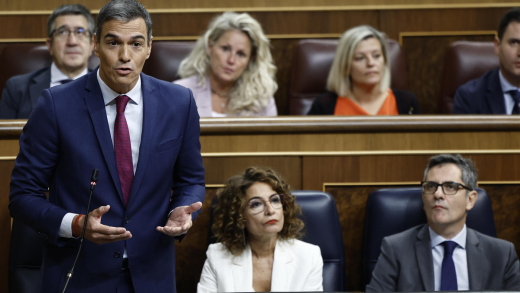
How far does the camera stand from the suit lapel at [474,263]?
94cm

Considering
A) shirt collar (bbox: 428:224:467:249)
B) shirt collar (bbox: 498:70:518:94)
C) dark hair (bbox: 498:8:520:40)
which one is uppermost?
dark hair (bbox: 498:8:520:40)

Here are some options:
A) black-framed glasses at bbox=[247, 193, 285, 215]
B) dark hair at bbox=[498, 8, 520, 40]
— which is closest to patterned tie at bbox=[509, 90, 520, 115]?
dark hair at bbox=[498, 8, 520, 40]

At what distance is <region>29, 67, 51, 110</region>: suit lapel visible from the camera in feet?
4.00

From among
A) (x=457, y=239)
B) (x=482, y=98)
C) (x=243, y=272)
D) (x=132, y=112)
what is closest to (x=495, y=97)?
(x=482, y=98)

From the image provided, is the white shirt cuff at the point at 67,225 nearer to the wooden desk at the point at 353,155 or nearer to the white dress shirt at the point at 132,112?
the white dress shirt at the point at 132,112

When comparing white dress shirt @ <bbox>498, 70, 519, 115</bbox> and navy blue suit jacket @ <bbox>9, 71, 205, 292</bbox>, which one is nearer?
navy blue suit jacket @ <bbox>9, 71, 205, 292</bbox>

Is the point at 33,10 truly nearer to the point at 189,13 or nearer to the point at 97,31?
the point at 189,13

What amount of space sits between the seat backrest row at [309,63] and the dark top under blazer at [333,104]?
0.10 metres

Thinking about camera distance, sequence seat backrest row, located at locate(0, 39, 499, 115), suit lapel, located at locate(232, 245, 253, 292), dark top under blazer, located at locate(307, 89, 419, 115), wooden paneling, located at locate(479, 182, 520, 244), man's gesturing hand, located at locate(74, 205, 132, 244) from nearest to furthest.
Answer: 1. man's gesturing hand, located at locate(74, 205, 132, 244)
2. suit lapel, located at locate(232, 245, 253, 292)
3. wooden paneling, located at locate(479, 182, 520, 244)
4. dark top under blazer, located at locate(307, 89, 419, 115)
5. seat backrest row, located at locate(0, 39, 499, 115)

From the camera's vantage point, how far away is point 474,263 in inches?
37.4

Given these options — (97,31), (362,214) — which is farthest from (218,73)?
(97,31)

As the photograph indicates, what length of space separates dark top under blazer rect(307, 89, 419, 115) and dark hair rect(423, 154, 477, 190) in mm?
339

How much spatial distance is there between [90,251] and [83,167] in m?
0.09

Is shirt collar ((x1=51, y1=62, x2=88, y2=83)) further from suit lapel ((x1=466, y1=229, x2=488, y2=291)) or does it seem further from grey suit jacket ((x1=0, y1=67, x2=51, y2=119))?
suit lapel ((x1=466, y1=229, x2=488, y2=291))
